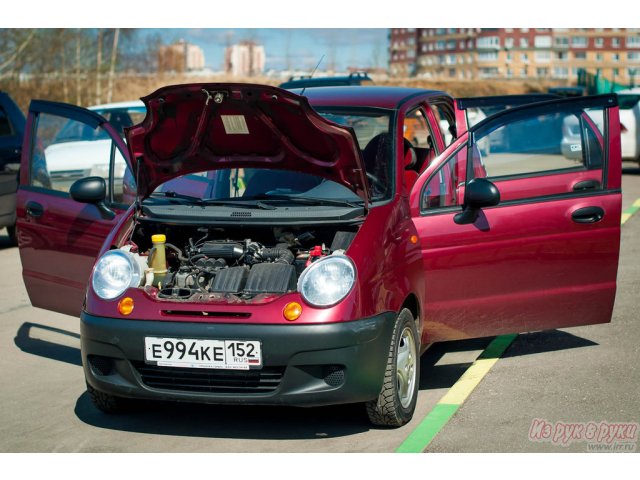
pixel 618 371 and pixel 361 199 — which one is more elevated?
pixel 361 199

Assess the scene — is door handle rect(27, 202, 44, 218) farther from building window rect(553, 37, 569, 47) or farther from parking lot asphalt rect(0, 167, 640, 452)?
building window rect(553, 37, 569, 47)

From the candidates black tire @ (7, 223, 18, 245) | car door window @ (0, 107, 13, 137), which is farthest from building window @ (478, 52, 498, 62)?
black tire @ (7, 223, 18, 245)

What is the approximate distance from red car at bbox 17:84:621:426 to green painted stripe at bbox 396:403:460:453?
0.40 ft

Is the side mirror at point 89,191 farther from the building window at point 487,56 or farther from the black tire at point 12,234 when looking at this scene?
the building window at point 487,56

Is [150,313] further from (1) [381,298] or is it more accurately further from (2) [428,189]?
(2) [428,189]

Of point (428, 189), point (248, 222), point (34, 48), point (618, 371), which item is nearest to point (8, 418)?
point (248, 222)

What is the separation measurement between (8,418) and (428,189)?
2.72m

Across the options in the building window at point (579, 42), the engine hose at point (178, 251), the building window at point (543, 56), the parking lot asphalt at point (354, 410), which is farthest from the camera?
the building window at point (579, 42)

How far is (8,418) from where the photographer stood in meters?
5.71

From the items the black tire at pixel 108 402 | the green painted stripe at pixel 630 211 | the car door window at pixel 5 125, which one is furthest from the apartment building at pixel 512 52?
the black tire at pixel 108 402

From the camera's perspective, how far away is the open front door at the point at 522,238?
5965 millimetres

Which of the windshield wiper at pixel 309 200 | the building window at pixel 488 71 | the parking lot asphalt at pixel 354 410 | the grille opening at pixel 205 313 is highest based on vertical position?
the windshield wiper at pixel 309 200

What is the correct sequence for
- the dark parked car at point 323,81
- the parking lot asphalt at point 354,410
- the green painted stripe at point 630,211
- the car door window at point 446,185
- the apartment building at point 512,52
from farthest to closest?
1. the apartment building at point 512,52
2. the dark parked car at point 323,81
3. the green painted stripe at point 630,211
4. the car door window at point 446,185
5. the parking lot asphalt at point 354,410

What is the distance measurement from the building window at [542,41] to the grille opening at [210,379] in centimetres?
14040
